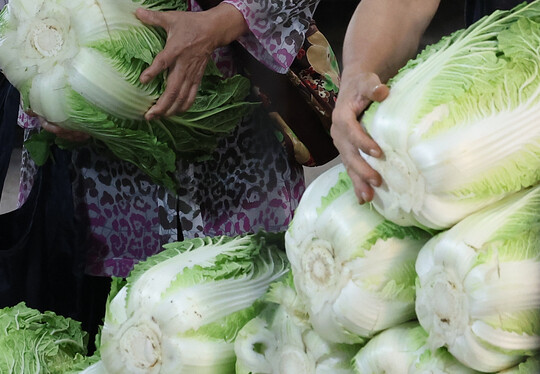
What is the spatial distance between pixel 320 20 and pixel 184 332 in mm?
1091

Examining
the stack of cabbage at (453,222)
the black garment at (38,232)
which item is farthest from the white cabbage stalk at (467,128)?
the black garment at (38,232)

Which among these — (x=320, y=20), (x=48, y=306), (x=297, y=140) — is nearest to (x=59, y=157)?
(x=48, y=306)

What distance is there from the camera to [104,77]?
1.90 metres

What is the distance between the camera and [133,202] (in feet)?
7.71

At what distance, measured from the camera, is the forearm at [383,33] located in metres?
1.47

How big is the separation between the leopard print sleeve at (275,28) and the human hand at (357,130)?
650 millimetres

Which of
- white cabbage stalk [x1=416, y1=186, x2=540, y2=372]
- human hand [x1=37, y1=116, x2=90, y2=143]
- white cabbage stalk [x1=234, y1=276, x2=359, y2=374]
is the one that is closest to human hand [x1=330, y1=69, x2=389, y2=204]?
white cabbage stalk [x1=416, y1=186, x2=540, y2=372]

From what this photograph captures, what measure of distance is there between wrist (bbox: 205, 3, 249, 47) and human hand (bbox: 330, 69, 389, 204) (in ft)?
2.16

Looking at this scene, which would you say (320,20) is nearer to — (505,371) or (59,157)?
(59,157)

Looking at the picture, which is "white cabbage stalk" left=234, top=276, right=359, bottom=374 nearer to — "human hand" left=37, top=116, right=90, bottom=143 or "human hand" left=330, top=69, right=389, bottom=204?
"human hand" left=330, top=69, right=389, bottom=204

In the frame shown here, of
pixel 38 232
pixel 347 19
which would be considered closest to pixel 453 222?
pixel 347 19

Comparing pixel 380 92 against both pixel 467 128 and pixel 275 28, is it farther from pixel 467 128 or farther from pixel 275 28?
pixel 275 28

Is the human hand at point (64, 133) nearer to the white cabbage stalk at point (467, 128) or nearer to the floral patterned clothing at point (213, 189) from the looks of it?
the floral patterned clothing at point (213, 189)

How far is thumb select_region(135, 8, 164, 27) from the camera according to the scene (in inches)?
76.8
